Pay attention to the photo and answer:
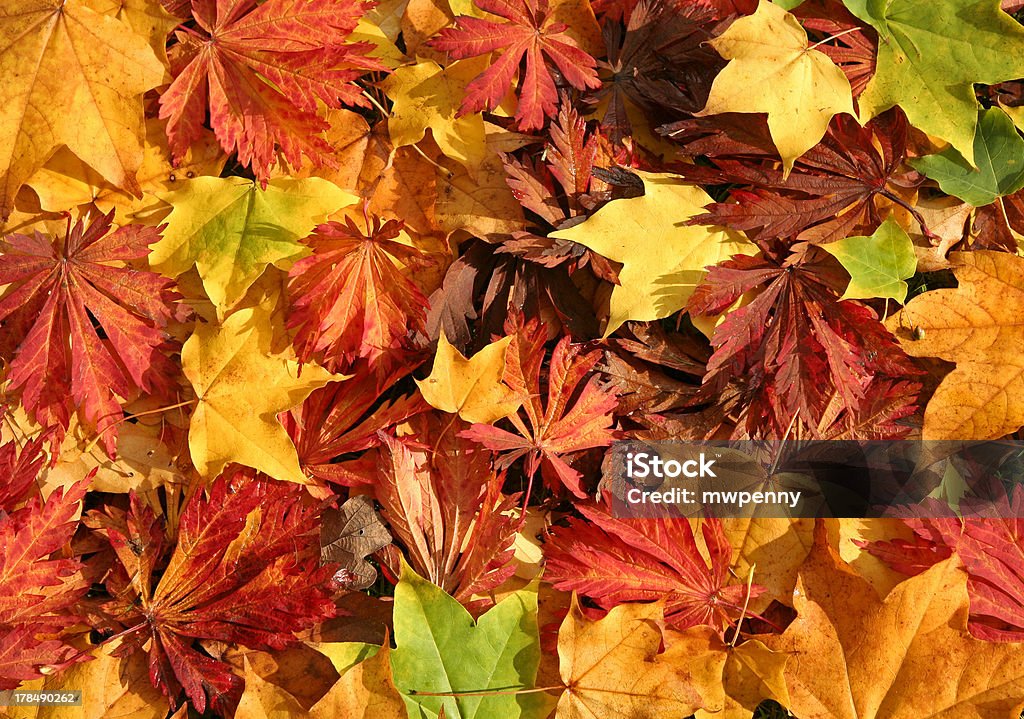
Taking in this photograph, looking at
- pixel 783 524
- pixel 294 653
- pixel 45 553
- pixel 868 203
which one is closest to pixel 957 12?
pixel 868 203

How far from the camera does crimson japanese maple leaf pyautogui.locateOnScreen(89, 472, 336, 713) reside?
3.89 feet

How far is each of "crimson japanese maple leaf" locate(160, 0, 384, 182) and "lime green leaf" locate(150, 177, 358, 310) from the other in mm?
48

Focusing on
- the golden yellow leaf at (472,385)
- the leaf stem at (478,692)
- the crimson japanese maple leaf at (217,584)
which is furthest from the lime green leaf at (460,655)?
the golden yellow leaf at (472,385)

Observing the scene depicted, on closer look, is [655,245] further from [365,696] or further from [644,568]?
[365,696]

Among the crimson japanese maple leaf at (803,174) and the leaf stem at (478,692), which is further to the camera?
the crimson japanese maple leaf at (803,174)

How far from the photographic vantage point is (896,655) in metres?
1.14

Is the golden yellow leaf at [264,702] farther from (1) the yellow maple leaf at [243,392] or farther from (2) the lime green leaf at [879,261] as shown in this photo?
(2) the lime green leaf at [879,261]

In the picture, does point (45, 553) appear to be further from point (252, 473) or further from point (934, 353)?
point (934, 353)

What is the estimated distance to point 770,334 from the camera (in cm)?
121

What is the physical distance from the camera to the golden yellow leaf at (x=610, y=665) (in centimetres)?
112

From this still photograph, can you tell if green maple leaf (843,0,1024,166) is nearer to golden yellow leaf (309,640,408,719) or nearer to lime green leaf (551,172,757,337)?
lime green leaf (551,172,757,337)

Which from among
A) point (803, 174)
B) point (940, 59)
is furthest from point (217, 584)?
point (940, 59)

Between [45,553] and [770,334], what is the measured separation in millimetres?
1168

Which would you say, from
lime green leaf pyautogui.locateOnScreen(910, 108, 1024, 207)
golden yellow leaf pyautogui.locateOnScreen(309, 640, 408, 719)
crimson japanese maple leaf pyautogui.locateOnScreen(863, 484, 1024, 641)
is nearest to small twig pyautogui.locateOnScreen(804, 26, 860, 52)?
lime green leaf pyautogui.locateOnScreen(910, 108, 1024, 207)
